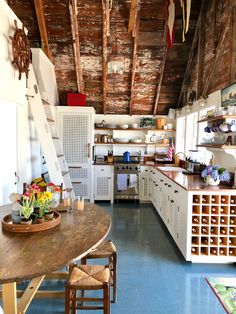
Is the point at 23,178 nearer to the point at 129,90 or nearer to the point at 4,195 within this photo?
the point at 4,195

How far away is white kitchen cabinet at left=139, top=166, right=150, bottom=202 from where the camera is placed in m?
6.61

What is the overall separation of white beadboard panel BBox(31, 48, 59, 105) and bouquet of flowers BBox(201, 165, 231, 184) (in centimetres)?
306

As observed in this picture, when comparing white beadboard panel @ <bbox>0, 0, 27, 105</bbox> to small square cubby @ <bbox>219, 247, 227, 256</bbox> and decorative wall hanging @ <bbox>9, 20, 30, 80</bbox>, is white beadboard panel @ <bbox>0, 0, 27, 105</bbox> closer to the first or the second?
decorative wall hanging @ <bbox>9, 20, 30, 80</bbox>

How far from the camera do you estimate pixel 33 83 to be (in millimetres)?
4375

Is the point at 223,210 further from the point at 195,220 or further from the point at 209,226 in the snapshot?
the point at 195,220

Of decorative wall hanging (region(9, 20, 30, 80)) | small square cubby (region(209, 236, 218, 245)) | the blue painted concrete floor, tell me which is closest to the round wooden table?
the blue painted concrete floor

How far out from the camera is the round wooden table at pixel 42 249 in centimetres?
154

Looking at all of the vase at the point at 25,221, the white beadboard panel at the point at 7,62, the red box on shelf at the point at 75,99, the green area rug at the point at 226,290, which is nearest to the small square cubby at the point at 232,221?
the green area rug at the point at 226,290

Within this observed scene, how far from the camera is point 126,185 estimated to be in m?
6.56

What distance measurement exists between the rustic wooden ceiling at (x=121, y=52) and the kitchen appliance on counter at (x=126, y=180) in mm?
1588

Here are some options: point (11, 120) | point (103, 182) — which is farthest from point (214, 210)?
point (103, 182)

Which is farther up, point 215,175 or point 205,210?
point 215,175

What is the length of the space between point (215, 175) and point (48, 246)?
2.49 m

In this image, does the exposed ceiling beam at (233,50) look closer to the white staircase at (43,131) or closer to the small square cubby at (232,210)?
the small square cubby at (232,210)
